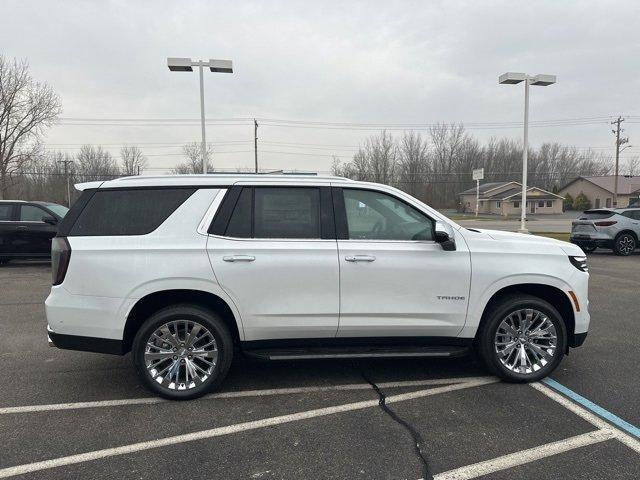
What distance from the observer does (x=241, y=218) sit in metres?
3.90

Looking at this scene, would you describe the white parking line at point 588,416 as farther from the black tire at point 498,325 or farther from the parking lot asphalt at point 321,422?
the black tire at point 498,325

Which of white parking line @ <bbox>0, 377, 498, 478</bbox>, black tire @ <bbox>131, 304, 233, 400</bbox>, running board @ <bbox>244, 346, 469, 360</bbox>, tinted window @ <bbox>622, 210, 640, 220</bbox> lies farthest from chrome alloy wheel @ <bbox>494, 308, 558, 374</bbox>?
tinted window @ <bbox>622, 210, 640, 220</bbox>

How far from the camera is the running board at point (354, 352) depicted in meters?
3.87

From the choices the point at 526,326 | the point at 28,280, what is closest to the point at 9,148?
the point at 28,280

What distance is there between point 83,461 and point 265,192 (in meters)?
2.38

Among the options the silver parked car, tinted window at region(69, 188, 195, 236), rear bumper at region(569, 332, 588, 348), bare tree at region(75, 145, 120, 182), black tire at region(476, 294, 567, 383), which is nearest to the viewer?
tinted window at region(69, 188, 195, 236)

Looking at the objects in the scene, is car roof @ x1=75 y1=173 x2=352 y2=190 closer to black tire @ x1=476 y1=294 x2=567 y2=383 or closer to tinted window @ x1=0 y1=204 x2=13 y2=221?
black tire @ x1=476 y1=294 x2=567 y2=383

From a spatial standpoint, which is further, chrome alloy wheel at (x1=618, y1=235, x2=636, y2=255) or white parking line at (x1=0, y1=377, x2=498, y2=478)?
chrome alloy wheel at (x1=618, y1=235, x2=636, y2=255)

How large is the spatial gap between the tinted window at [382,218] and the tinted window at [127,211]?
143 cm

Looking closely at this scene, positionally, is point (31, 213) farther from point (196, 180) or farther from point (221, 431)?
point (221, 431)

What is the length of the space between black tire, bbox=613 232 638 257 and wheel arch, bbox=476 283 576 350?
12.3 metres

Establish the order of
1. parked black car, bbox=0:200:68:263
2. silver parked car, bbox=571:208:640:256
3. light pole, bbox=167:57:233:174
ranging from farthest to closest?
silver parked car, bbox=571:208:640:256
light pole, bbox=167:57:233:174
parked black car, bbox=0:200:68:263

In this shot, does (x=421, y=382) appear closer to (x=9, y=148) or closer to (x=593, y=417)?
(x=593, y=417)

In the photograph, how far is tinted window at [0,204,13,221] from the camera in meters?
11.3
